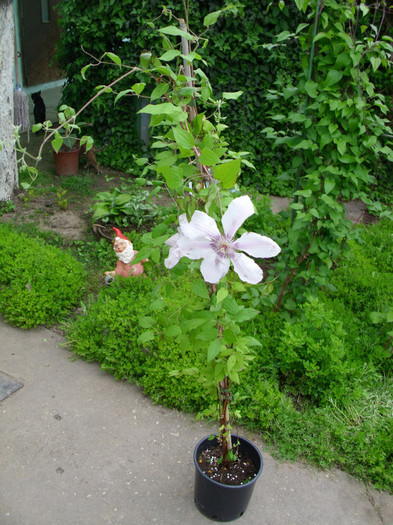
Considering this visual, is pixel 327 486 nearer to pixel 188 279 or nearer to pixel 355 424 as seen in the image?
pixel 355 424

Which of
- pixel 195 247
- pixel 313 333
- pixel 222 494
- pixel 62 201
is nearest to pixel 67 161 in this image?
pixel 62 201

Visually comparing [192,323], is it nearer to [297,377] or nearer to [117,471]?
[117,471]

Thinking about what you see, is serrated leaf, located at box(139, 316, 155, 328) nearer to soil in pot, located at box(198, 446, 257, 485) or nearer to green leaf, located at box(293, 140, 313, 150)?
soil in pot, located at box(198, 446, 257, 485)

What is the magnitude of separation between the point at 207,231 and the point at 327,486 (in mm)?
1870

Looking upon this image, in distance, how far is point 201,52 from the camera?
5945 millimetres

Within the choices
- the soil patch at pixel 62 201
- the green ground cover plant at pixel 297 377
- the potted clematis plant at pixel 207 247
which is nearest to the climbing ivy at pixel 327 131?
the green ground cover plant at pixel 297 377

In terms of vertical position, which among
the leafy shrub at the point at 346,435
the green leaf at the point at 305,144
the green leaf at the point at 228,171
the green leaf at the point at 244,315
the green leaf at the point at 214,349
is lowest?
the leafy shrub at the point at 346,435

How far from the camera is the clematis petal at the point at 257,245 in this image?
1519mm

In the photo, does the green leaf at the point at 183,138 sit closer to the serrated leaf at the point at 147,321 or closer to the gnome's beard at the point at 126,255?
the serrated leaf at the point at 147,321

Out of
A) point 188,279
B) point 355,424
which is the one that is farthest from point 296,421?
point 188,279

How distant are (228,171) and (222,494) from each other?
1570mm

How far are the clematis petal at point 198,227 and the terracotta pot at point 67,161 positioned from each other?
16.4ft

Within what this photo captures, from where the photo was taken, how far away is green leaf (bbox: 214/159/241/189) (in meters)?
1.57

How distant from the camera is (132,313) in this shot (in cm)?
340
